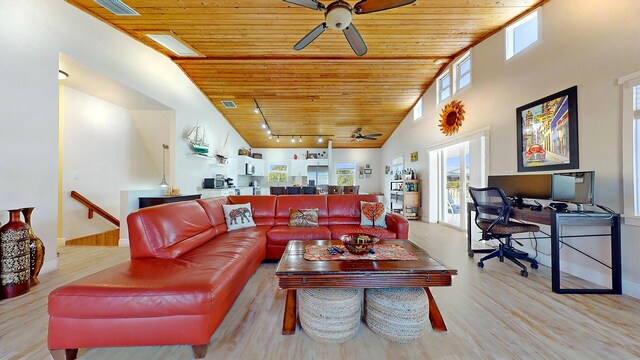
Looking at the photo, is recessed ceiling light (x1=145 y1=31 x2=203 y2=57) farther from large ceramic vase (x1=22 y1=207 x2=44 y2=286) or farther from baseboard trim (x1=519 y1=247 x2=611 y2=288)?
baseboard trim (x1=519 y1=247 x2=611 y2=288)

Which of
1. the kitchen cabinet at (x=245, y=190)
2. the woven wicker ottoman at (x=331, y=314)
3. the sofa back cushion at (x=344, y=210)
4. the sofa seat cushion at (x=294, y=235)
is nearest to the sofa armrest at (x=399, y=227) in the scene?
the sofa back cushion at (x=344, y=210)

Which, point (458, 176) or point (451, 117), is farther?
point (458, 176)

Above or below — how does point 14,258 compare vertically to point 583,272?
above

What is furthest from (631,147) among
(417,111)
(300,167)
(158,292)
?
(300,167)

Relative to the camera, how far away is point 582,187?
7.79ft

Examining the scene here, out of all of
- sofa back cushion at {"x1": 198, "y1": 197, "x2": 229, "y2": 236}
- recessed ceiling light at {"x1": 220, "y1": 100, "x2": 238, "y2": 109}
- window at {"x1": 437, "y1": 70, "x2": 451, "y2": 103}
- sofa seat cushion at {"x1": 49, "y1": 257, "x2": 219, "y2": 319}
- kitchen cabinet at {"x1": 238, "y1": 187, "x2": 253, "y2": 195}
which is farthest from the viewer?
kitchen cabinet at {"x1": 238, "y1": 187, "x2": 253, "y2": 195}

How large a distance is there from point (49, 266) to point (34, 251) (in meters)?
0.52

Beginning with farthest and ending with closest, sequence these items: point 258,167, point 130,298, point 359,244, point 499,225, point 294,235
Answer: point 258,167 → point 294,235 → point 499,225 → point 359,244 → point 130,298

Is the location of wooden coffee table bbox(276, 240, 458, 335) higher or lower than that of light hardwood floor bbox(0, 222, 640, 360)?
higher

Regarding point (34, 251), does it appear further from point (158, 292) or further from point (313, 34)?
point (313, 34)

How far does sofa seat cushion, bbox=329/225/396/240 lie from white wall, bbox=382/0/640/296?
6.82 feet

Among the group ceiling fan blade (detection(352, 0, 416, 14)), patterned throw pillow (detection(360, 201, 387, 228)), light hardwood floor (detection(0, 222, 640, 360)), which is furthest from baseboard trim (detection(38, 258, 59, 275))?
ceiling fan blade (detection(352, 0, 416, 14))

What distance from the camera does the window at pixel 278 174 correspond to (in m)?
9.50

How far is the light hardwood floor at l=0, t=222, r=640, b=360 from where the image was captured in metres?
1.45
